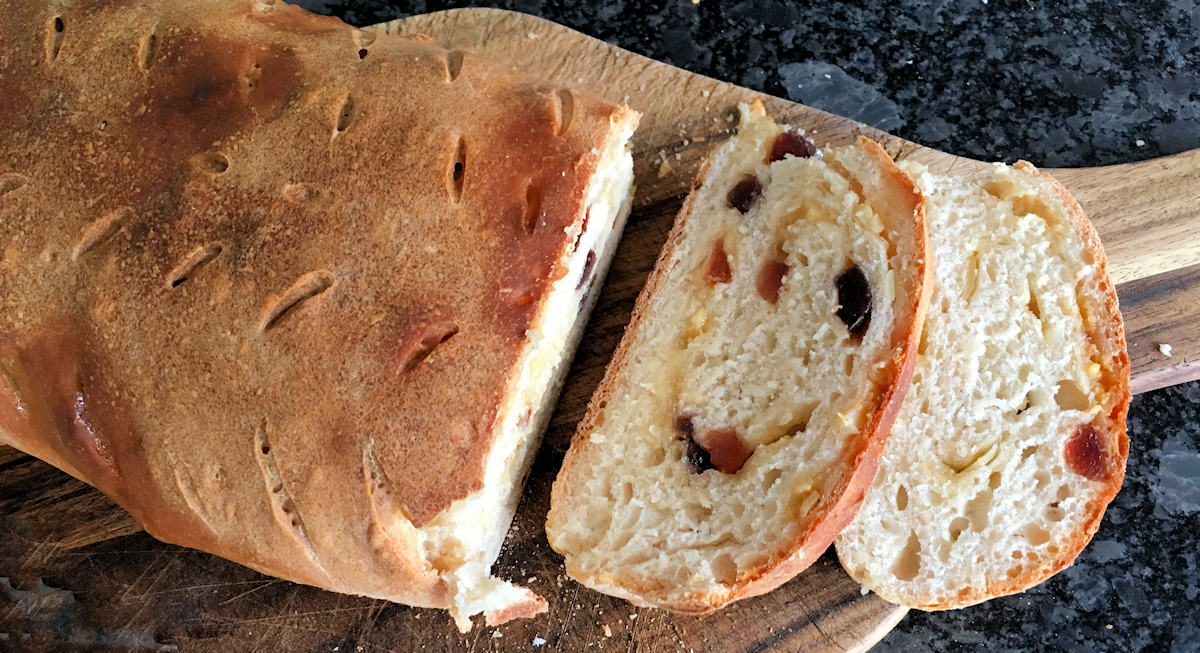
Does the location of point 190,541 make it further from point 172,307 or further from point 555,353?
point 555,353

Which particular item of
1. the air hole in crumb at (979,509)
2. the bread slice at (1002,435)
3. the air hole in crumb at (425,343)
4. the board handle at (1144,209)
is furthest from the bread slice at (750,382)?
the board handle at (1144,209)

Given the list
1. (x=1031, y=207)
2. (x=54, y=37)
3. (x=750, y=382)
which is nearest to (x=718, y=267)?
(x=750, y=382)

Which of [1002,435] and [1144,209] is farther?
[1144,209]

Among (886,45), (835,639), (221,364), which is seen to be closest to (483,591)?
(221,364)

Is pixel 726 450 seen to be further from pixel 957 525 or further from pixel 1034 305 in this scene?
pixel 1034 305

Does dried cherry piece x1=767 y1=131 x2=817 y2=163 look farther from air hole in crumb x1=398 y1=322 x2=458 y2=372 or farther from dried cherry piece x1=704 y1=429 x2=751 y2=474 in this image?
air hole in crumb x1=398 y1=322 x2=458 y2=372

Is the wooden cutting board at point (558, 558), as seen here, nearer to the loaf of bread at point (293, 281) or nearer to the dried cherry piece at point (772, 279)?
the loaf of bread at point (293, 281)

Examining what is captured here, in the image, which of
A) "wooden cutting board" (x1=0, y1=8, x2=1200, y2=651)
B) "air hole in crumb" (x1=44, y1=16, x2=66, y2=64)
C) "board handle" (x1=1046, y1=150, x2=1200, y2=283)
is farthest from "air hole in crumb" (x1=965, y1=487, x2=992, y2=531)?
"air hole in crumb" (x1=44, y1=16, x2=66, y2=64)

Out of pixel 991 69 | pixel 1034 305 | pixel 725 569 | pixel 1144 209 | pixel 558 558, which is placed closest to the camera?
pixel 725 569
